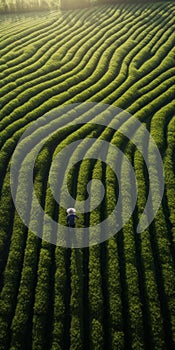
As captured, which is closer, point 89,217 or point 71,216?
point 71,216

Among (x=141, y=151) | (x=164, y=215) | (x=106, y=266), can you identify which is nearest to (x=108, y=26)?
(x=141, y=151)

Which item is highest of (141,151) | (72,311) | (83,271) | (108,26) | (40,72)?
(108,26)

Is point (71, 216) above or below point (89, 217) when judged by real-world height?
below

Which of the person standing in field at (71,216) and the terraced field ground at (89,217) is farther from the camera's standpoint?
the person standing in field at (71,216)

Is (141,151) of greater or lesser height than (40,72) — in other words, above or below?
below

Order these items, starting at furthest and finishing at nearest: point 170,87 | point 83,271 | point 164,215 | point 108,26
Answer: point 108,26 → point 170,87 → point 164,215 → point 83,271

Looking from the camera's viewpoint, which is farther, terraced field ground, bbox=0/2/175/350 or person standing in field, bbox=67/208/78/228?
person standing in field, bbox=67/208/78/228

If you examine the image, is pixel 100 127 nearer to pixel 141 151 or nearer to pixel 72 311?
pixel 141 151

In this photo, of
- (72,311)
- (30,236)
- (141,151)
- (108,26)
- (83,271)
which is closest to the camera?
(72,311)
